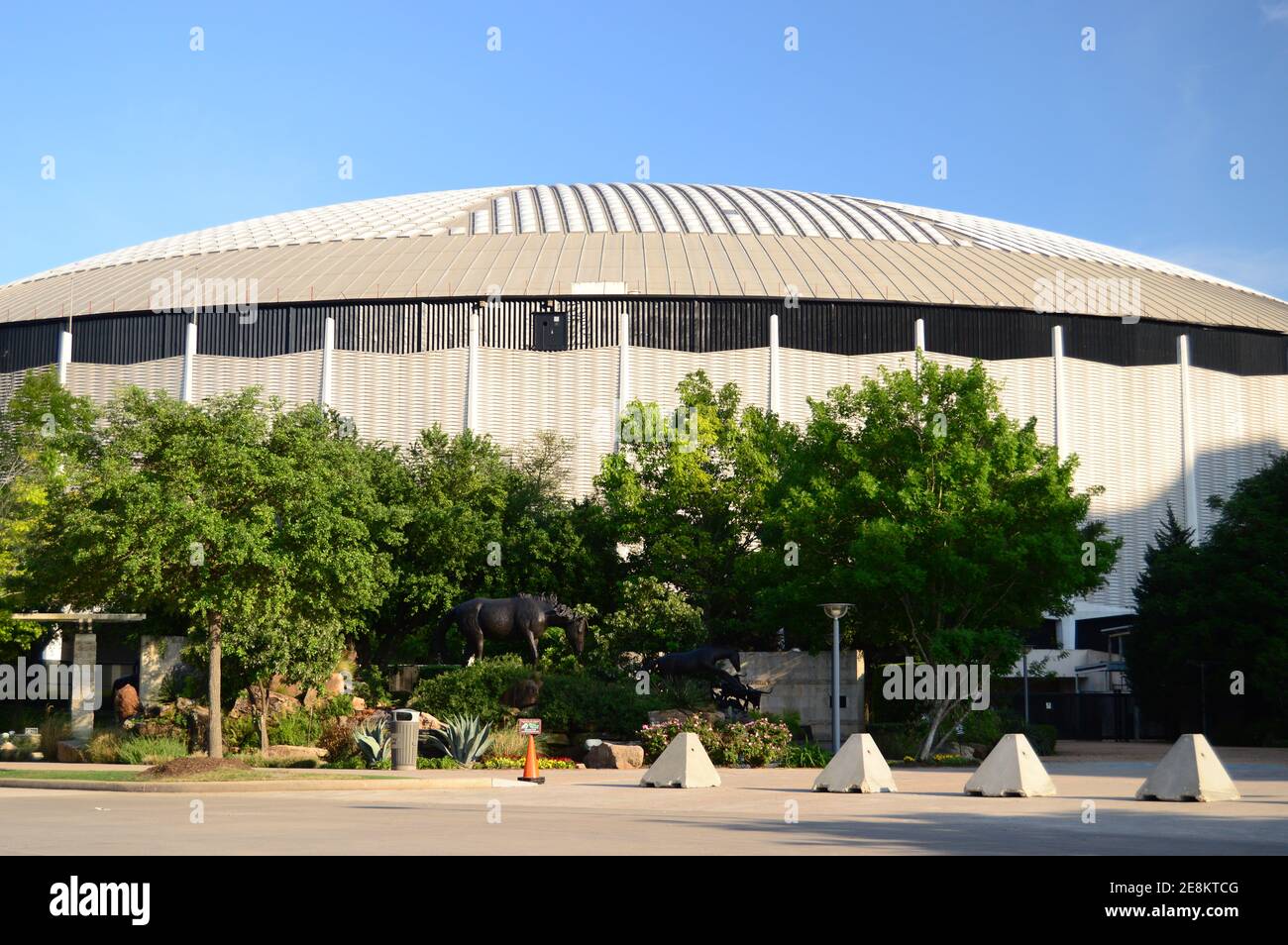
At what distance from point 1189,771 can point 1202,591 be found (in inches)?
932

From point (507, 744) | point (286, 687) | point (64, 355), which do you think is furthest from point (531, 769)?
point (64, 355)

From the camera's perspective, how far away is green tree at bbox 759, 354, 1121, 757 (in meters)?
31.7

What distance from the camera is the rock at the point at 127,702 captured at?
106 ft

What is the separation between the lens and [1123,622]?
53.6m

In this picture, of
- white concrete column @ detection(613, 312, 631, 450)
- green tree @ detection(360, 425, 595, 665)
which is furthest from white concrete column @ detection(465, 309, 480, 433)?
green tree @ detection(360, 425, 595, 665)

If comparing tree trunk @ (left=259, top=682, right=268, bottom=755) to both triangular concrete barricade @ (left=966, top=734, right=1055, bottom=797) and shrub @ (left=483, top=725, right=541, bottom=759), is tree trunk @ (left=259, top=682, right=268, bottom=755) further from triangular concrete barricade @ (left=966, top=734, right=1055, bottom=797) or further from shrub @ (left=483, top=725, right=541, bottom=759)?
triangular concrete barricade @ (left=966, top=734, right=1055, bottom=797)

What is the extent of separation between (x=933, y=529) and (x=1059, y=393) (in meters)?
31.3

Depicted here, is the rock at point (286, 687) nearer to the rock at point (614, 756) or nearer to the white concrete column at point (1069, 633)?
the rock at point (614, 756)

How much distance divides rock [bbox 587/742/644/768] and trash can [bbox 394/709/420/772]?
4121 millimetres

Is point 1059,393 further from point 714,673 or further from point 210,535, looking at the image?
point 210,535

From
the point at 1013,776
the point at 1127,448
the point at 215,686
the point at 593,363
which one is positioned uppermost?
the point at 593,363

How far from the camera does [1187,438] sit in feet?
205
